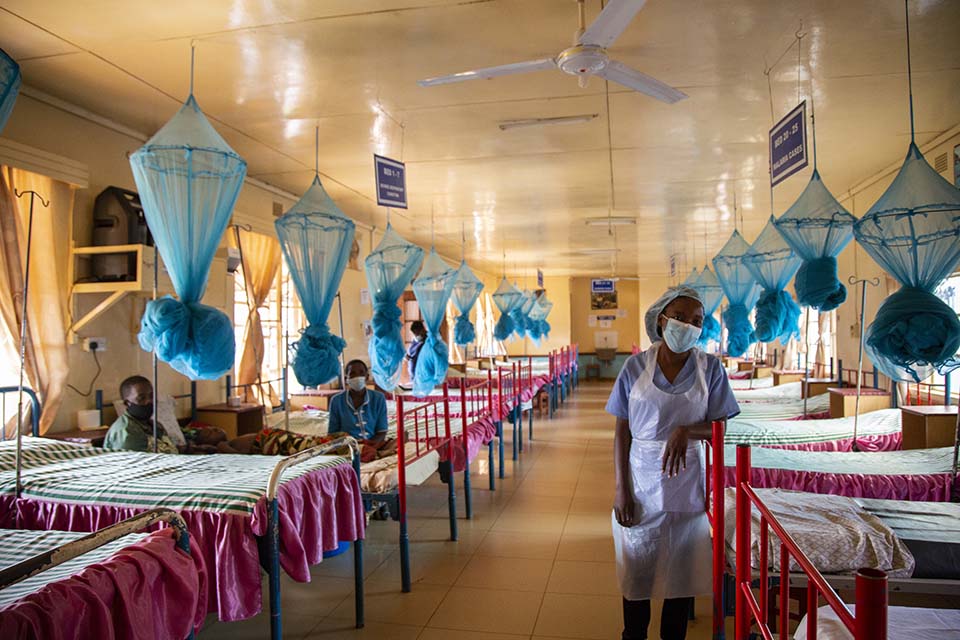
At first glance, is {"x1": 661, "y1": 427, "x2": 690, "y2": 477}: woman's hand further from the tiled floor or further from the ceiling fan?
the ceiling fan

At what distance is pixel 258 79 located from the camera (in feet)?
12.9

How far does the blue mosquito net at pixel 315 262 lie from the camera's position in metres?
4.18

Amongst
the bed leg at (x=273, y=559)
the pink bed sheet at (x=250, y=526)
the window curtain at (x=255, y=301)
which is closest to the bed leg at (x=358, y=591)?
the pink bed sheet at (x=250, y=526)

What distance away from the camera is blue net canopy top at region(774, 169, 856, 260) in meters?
4.18

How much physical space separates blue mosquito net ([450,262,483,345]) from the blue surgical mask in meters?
5.89

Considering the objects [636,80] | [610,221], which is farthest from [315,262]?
[610,221]

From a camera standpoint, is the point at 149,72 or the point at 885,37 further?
the point at 149,72

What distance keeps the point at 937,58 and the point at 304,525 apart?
4515 mm

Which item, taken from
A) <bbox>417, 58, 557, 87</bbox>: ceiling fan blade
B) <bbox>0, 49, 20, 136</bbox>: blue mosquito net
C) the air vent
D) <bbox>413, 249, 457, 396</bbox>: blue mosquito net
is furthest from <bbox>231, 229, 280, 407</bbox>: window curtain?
the air vent

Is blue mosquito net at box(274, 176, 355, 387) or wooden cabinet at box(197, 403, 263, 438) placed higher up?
blue mosquito net at box(274, 176, 355, 387)

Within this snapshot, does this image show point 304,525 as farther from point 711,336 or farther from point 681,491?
point 711,336

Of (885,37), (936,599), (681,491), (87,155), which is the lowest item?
(936,599)

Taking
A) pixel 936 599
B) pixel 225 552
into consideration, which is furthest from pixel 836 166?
pixel 225 552

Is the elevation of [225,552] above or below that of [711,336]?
below
